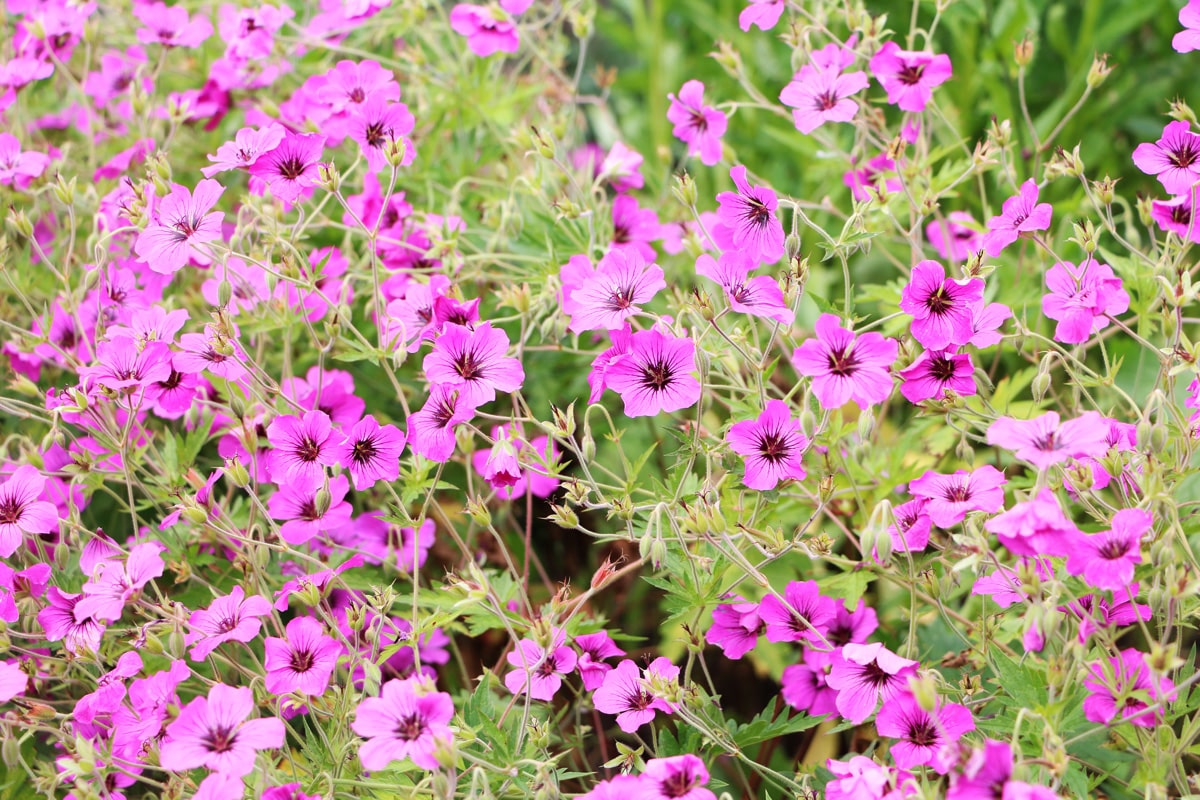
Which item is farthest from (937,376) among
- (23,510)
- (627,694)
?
(23,510)

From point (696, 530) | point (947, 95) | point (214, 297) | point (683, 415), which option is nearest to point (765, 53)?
point (947, 95)

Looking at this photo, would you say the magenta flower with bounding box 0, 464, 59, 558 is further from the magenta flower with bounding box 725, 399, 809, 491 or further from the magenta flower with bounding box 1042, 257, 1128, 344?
the magenta flower with bounding box 1042, 257, 1128, 344

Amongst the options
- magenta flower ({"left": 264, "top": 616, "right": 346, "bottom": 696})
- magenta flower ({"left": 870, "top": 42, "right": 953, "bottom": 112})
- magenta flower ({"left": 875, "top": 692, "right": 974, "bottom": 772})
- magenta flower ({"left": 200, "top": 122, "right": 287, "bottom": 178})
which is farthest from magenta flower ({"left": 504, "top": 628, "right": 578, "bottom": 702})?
magenta flower ({"left": 870, "top": 42, "right": 953, "bottom": 112})

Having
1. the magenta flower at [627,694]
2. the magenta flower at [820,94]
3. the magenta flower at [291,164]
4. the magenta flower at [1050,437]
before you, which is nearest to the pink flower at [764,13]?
the magenta flower at [820,94]

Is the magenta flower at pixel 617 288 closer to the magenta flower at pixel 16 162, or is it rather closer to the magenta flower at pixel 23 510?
the magenta flower at pixel 23 510

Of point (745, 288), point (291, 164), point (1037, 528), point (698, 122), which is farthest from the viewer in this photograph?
point (698, 122)

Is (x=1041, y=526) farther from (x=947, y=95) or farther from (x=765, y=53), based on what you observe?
(x=765, y=53)

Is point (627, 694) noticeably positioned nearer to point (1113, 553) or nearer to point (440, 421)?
point (440, 421)
